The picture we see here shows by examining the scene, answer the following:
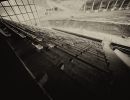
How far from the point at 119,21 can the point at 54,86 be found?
6.28 metres

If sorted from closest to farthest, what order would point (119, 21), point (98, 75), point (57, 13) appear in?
point (98, 75), point (119, 21), point (57, 13)

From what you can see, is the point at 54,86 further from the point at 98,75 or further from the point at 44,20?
the point at 44,20

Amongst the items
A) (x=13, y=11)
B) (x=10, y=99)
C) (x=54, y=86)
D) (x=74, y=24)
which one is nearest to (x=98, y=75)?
(x=54, y=86)

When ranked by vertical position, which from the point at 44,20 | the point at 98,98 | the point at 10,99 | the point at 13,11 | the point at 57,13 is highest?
the point at 10,99

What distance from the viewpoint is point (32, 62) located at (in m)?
1.28

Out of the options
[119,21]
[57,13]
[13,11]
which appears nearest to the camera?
[119,21]

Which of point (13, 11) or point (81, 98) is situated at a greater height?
point (81, 98)

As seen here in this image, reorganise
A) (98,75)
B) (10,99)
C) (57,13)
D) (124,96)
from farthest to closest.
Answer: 1. (57,13)
2. (98,75)
3. (124,96)
4. (10,99)

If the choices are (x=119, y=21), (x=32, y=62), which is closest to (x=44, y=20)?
(x=119, y=21)

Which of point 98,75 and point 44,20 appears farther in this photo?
point 44,20

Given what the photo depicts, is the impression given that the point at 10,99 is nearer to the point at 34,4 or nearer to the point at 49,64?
the point at 49,64

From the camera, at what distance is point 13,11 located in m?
8.14

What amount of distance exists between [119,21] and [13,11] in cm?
752

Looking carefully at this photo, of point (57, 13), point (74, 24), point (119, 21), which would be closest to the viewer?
point (119, 21)
